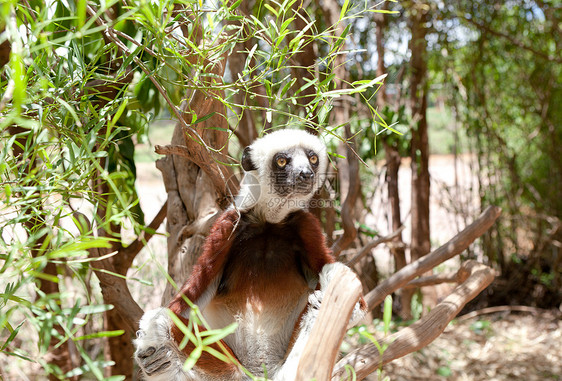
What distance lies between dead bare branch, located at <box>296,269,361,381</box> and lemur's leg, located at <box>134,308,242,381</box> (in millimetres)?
649

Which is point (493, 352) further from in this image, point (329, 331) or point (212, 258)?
point (329, 331)

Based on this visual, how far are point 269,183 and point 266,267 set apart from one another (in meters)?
0.39

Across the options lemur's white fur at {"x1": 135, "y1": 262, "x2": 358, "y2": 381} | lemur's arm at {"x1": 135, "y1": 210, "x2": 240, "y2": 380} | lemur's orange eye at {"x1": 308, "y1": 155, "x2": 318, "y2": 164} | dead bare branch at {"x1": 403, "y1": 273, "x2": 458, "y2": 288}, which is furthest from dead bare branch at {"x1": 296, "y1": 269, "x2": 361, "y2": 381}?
dead bare branch at {"x1": 403, "y1": 273, "x2": 458, "y2": 288}

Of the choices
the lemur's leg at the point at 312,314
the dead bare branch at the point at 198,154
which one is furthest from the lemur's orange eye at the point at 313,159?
the lemur's leg at the point at 312,314

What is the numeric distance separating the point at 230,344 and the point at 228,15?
1.41m

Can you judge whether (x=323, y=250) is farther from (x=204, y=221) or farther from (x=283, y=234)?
(x=204, y=221)

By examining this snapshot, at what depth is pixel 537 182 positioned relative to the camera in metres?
5.74

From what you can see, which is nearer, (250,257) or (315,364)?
(315,364)

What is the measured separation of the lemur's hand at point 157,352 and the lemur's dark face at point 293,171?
2.56 ft

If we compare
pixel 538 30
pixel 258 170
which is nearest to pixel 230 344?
pixel 258 170

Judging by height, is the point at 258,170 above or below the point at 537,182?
above

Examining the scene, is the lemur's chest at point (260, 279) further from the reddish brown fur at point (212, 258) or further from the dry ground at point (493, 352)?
the dry ground at point (493, 352)

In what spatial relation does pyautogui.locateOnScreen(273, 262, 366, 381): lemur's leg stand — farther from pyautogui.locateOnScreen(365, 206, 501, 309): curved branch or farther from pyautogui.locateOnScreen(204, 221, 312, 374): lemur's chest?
pyautogui.locateOnScreen(365, 206, 501, 309): curved branch

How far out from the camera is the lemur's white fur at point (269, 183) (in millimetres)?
2264
